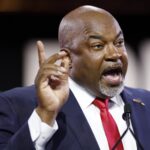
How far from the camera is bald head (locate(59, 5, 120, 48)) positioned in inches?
60.7

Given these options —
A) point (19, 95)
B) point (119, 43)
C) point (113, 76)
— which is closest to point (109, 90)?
point (113, 76)

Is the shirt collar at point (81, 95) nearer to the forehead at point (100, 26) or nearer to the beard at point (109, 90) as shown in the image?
the beard at point (109, 90)

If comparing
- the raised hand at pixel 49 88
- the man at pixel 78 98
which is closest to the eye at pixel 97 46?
the man at pixel 78 98

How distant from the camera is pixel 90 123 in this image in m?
1.48

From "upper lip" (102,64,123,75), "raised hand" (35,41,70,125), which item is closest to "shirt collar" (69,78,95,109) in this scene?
"upper lip" (102,64,123,75)

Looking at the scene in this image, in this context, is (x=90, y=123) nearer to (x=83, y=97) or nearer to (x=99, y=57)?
(x=83, y=97)

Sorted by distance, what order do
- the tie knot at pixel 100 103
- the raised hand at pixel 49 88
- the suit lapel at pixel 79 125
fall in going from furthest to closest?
the tie knot at pixel 100 103 < the suit lapel at pixel 79 125 < the raised hand at pixel 49 88

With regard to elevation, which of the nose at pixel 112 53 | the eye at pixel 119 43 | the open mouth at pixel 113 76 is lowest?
the open mouth at pixel 113 76

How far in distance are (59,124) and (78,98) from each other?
14 cm

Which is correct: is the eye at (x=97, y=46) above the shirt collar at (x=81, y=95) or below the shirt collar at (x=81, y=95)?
above

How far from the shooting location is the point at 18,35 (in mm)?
2465

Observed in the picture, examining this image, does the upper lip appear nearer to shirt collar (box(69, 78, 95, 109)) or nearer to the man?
the man

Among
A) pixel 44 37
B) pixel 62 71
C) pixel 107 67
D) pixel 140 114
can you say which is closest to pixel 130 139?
pixel 140 114

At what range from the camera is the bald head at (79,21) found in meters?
1.54
